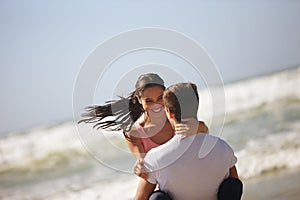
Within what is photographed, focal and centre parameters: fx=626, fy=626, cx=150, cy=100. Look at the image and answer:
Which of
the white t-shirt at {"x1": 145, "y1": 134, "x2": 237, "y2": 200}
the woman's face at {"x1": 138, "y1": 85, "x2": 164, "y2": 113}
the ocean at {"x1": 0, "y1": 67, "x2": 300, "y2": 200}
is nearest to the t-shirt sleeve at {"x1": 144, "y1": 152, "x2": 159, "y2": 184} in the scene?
the white t-shirt at {"x1": 145, "y1": 134, "x2": 237, "y2": 200}

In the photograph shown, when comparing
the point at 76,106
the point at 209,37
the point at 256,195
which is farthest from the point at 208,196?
the point at 209,37

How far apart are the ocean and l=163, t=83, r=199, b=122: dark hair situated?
82 centimetres

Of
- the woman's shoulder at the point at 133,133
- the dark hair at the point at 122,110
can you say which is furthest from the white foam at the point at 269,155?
the woman's shoulder at the point at 133,133

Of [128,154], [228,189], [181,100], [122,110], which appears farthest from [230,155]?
[128,154]

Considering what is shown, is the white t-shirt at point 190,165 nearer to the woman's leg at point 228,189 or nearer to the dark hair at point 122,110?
the woman's leg at point 228,189

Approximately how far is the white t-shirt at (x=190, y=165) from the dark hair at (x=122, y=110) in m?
0.58

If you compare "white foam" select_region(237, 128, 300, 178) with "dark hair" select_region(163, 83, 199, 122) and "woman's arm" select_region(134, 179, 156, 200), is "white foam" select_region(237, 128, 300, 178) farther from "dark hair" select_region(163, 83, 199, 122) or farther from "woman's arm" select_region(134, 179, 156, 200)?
"dark hair" select_region(163, 83, 199, 122)

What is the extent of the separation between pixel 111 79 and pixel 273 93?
872 cm

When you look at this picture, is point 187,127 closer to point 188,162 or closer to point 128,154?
point 188,162

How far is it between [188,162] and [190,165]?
0.05ft

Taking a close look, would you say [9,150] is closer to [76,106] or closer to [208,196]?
[76,106]

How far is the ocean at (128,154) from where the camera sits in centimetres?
567

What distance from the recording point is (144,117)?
3.28m

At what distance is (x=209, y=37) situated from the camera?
41.3 feet
